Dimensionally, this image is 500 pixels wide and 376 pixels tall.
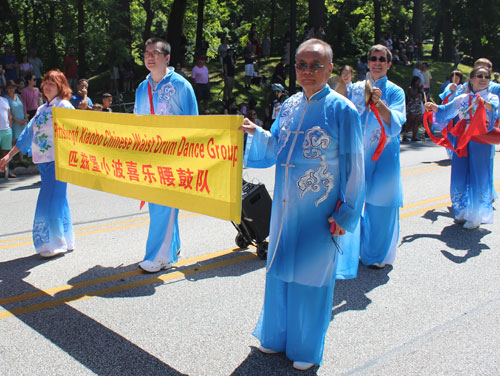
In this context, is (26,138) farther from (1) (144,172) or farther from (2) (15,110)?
(2) (15,110)

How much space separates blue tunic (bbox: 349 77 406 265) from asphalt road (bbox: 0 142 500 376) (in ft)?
0.89

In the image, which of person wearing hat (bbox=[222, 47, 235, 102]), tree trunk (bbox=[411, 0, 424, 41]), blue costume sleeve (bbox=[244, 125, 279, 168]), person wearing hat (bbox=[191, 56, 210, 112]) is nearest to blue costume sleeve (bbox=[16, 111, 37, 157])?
blue costume sleeve (bbox=[244, 125, 279, 168])

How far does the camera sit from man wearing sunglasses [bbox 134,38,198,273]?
553 cm

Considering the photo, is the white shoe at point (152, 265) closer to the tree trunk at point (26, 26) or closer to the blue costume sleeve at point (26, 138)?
the blue costume sleeve at point (26, 138)

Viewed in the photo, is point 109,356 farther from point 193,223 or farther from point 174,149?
point 193,223

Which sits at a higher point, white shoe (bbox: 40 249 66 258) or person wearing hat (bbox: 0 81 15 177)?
person wearing hat (bbox: 0 81 15 177)

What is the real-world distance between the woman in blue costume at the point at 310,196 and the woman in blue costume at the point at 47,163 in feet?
9.96

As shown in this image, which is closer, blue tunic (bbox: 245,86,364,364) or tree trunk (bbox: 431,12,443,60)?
blue tunic (bbox: 245,86,364,364)

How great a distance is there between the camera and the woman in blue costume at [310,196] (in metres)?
3.59

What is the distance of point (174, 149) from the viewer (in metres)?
4.42

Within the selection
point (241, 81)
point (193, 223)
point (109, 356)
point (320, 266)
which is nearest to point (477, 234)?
point (193, 223)

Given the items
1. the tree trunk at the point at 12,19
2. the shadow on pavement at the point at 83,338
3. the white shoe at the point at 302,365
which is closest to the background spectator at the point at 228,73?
the tree trunk at the point at 12,19

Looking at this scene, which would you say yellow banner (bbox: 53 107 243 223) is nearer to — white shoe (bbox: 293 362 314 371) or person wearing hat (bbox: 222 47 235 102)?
white shoe (bbox: 293 362 314 371)

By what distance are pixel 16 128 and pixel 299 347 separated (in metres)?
10.7
